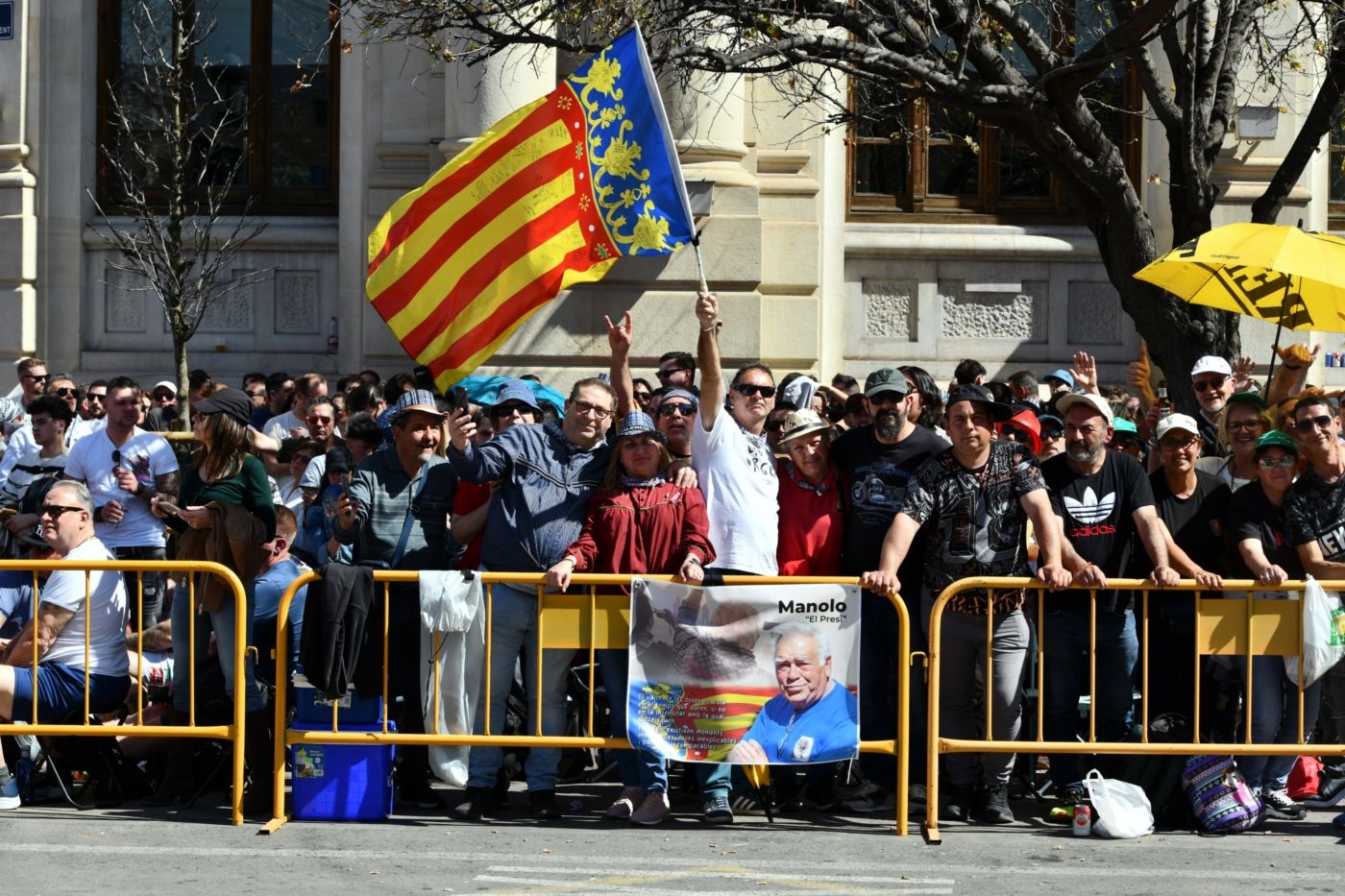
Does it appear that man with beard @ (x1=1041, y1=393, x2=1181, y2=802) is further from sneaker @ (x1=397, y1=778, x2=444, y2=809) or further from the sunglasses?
sneaker @ (x1=397, y1=778, x2=444, y2=809)

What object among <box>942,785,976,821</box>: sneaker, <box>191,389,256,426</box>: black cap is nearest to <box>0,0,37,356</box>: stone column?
<box>191,389,256,426</box>: black cap

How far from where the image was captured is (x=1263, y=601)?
8.61m

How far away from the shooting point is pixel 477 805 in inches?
342

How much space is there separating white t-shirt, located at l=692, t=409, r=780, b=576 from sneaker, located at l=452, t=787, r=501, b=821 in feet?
4.88

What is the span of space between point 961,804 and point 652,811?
4.68 feet

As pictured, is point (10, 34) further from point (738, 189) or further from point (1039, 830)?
point (1039, 830)

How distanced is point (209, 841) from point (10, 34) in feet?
42.7

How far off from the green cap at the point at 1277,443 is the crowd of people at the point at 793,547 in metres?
0.01

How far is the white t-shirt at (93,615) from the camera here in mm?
8766

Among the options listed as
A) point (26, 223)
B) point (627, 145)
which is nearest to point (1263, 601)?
point (627, 145)

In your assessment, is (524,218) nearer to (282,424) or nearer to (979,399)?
(979,399)

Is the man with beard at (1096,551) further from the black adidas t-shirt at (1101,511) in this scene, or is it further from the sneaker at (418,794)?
the sneaker at (418,794)

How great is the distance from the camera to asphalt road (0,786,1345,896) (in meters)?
7.43

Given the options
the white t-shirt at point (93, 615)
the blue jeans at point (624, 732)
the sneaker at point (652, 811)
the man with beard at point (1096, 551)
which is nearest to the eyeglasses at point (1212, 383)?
the man with beard at point (1096, 551)
